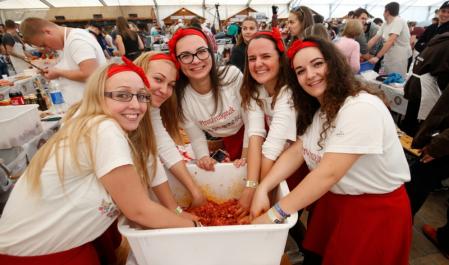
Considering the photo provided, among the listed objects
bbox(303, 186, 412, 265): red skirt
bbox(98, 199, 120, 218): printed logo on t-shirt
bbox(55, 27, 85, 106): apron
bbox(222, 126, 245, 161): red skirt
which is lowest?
bbox(303, 186, 412, 265): red skirt

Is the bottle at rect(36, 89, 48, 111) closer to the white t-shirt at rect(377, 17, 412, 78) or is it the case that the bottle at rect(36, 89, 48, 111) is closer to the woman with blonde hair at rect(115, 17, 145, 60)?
the woman with blonde hair at rect(115, 17, 145, 60)

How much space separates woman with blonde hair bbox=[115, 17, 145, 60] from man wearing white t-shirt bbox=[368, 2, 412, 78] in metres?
3.87

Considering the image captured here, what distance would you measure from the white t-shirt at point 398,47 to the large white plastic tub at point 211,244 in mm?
3840

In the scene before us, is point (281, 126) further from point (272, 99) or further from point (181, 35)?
point (181, 35)

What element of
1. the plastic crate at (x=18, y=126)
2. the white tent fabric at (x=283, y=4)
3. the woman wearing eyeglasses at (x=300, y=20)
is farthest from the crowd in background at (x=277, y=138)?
the white tent fabric at (x=283, y=4)

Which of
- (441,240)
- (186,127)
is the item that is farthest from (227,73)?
(441,240)

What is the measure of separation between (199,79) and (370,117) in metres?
0.86

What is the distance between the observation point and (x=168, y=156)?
1288mm

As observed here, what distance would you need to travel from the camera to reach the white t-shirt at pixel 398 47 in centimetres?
363

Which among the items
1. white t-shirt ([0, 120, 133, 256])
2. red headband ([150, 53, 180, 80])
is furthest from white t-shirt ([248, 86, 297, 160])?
white t-shirt ([0, 120, 133, 256])

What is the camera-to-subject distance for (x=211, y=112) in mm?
1533

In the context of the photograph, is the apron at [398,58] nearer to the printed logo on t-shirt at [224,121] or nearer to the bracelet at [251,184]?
the printed logo on t-shirt at [224,121]

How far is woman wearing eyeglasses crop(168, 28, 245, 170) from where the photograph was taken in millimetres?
1291

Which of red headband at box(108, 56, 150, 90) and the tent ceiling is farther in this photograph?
the tent ceiling
